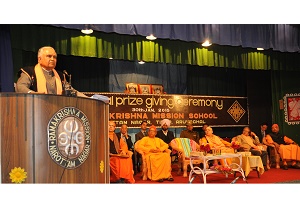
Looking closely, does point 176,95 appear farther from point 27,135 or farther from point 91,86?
point 27,135

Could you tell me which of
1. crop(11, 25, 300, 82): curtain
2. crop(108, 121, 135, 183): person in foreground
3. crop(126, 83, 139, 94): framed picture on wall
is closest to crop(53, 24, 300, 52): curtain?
crop(11, 25, 300, 82): curtain

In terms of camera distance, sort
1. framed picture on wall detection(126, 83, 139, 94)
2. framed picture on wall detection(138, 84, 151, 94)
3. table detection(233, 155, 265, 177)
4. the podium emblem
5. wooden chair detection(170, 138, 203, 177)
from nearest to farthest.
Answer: the podium emblem < table detection(233, 155, 265, 177) < wooden chair detection(170, 138, 203, 177) < framed picture on wall detection(126, 83, 139, 94) < framed picture on wall detection(138, 84, 151, 94)

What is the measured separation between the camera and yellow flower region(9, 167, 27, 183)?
9.77 ft

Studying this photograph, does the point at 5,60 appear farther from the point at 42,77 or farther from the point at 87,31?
the point at 42,77

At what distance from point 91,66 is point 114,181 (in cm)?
359

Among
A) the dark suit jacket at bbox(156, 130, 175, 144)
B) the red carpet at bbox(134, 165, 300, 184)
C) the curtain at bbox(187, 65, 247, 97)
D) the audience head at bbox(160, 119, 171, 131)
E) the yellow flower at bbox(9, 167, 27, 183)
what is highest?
the curtain at bbox(187, 65, 247, 97)

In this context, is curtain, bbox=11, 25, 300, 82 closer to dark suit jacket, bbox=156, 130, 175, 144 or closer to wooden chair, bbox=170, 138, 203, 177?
wooden chair, bbox=170, 138, 203, 177

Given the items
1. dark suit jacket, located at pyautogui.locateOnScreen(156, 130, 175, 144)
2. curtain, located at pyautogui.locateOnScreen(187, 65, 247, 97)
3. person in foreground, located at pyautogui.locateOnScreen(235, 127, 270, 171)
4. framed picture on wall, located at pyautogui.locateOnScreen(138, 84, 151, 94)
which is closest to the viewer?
person in foreground, located at pyautogui.locateOnScreen(235, 127, 270, 171)

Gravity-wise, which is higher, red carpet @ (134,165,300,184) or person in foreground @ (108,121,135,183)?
person in foreground @ (108,121,135,183)

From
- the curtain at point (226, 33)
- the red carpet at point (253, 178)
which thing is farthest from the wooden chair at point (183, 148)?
the curtain at point (226, 33)

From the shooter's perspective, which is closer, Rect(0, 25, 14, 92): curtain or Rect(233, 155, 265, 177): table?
Rect(0, 25, 14, 92): curtain

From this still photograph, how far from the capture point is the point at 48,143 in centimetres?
309

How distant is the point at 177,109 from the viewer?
1005 cm

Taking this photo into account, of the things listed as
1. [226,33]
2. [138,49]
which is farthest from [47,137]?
[226,33]
